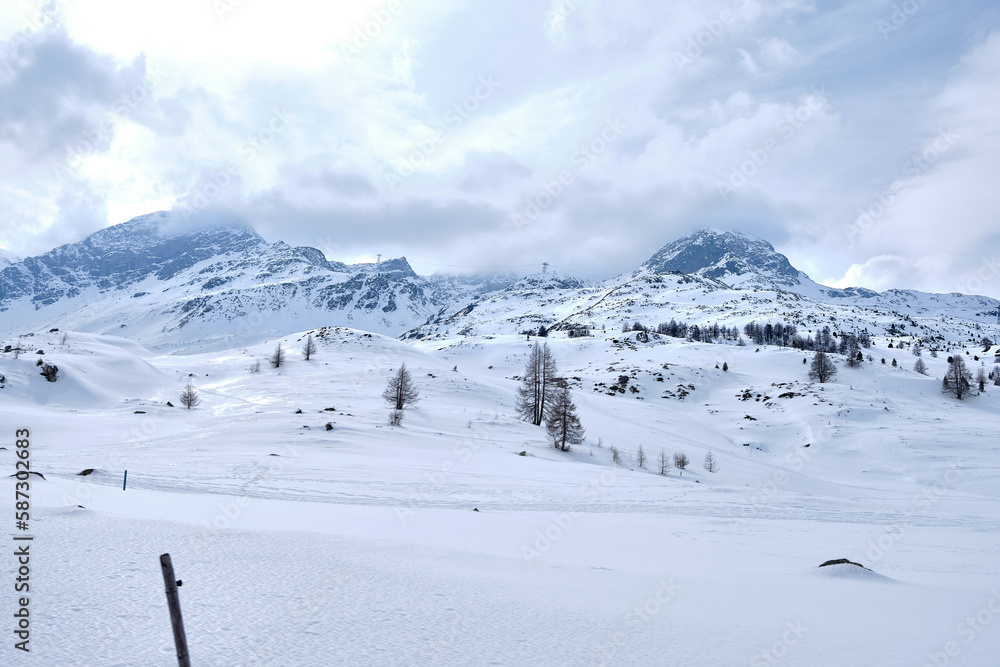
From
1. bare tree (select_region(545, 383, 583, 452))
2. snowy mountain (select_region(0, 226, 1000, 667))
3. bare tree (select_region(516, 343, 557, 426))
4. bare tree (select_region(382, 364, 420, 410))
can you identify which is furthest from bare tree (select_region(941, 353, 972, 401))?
bare tree (select_region(382, 364, 420, 410))

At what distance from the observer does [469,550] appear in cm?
813

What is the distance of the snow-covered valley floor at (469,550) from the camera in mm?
4598

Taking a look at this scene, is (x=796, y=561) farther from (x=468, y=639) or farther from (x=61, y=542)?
(x=61, y=542)

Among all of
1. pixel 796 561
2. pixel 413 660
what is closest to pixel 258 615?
pixel 413 660

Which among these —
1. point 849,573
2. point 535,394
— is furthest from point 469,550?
point 535,394

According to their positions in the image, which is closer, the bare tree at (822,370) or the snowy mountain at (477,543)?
the snowy mountain at (477,543)

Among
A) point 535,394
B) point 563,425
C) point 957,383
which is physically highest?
point 957,383

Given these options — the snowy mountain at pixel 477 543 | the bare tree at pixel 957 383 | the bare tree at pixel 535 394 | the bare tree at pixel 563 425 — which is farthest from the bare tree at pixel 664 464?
the bare tree at pixel 957 383

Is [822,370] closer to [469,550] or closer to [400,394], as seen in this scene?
[400,394]

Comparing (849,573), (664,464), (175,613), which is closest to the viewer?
(175,613)

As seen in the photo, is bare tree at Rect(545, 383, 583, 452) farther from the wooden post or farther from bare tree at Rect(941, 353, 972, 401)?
bare tree at Rect(941, 353, 972, 401)

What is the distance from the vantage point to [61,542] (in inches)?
234

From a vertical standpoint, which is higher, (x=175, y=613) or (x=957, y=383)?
(x=957, y=383)

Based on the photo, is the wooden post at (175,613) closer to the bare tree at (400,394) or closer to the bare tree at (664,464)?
the bare tree at (664,464)
